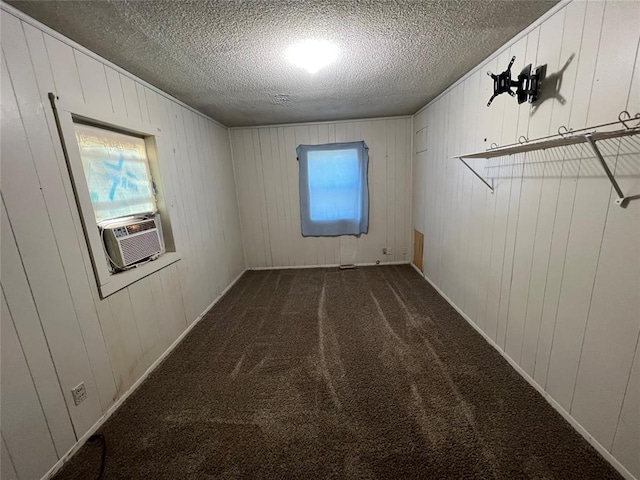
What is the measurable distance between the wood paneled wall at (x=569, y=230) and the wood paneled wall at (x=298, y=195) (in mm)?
1615

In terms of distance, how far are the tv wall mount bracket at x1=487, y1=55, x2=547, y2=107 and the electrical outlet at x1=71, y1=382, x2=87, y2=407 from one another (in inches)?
120

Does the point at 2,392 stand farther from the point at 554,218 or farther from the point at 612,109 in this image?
the point at 612,109

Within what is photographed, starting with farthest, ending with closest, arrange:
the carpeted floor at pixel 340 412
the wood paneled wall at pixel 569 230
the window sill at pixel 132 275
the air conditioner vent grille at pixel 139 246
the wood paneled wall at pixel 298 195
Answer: the wood paneled wall at pixel 298 195, the air conditioner vent grille at pixel 139 246, the window sill at pixel 132 275, the carpeted floor at pixel 340 412, the wood paneled wall at pixel 569 230

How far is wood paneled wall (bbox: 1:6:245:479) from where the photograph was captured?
1.16 metres

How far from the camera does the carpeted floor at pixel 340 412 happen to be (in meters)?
1.26

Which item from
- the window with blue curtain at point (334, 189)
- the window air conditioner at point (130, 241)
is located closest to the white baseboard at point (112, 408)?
the window air conditioner at point (130, 241)

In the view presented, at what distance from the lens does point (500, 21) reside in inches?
58.7

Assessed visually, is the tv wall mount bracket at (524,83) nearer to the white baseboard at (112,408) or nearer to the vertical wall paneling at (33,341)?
the vertical wall paneling at (33,341)

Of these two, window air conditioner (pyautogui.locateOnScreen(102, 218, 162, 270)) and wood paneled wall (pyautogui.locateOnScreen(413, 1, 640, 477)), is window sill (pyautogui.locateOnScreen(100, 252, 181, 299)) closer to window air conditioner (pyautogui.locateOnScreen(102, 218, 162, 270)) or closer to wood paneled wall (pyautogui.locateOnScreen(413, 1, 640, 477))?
window air conditioner (pyautogui.locateOnScreen(102, 218, 162, 270))

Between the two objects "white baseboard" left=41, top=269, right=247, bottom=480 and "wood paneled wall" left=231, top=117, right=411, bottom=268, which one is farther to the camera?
"wood paneled wall" left=231, top=117, right=411, bottom=268

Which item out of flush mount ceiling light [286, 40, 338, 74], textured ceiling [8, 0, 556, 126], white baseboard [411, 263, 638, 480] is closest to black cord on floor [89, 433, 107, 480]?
textured ceiling [8, 0, 556, 126]

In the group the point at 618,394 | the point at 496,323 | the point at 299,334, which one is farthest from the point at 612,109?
the point at 299,334

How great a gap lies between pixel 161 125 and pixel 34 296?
1.69 m

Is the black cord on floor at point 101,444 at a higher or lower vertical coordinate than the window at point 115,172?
lower
